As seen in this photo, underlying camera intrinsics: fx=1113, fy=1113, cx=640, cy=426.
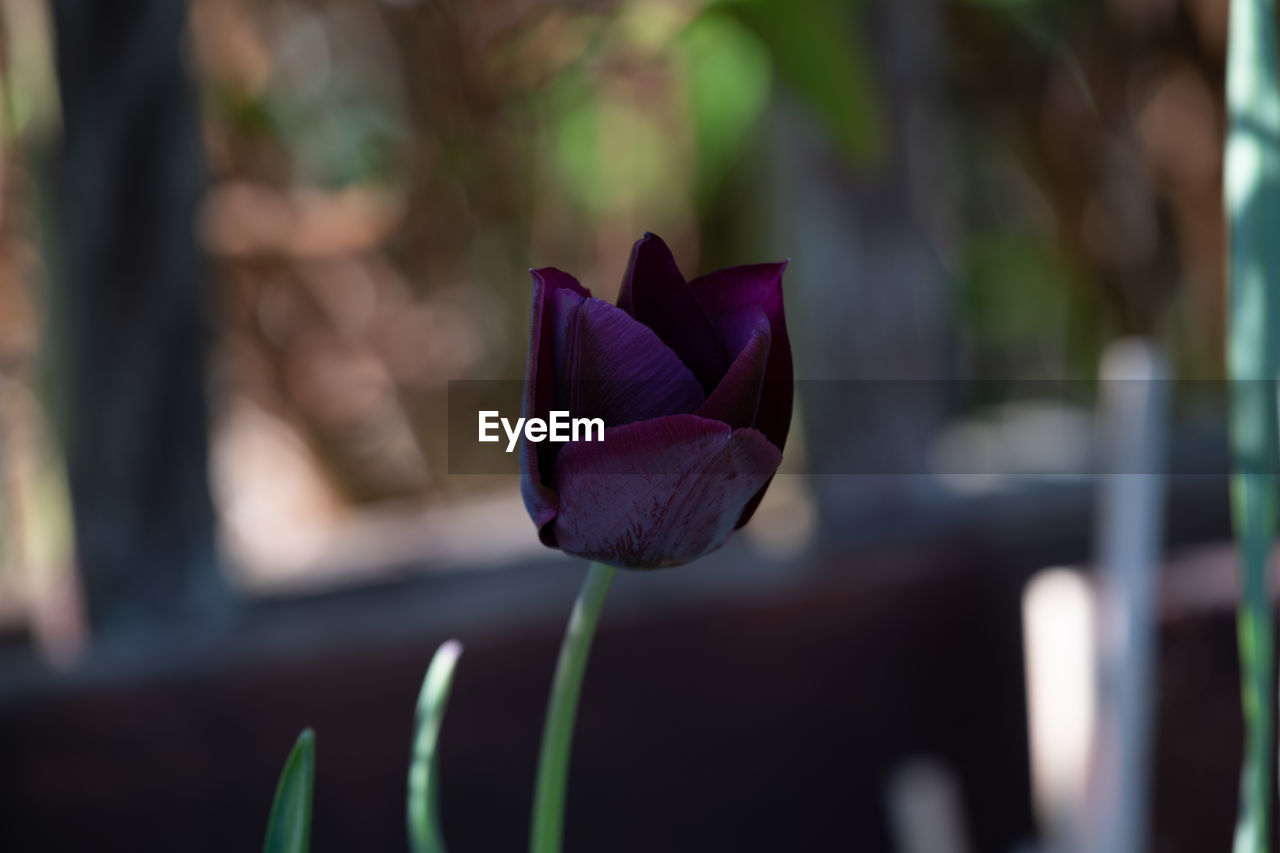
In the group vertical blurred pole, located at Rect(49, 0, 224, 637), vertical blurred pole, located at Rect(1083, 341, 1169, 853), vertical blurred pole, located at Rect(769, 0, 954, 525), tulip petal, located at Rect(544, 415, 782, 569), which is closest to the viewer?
tulip petal, located at Rect(544, 415, 782, 569)

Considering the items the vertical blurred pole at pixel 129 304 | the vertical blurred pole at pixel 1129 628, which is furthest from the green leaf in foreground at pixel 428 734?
Result: the vertical blurred pole at pixel 129 304

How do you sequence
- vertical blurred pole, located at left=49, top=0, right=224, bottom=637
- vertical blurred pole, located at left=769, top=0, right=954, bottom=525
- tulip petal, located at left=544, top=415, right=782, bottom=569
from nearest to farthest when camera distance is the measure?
tulip petal, located at left=544, top=415, right=782, bottom=569, vertical blurred pole, located at left=49, top=0, right=224, bottom=637, vertical blurred pole, located at left=769, top=0, right=954, bottom=525

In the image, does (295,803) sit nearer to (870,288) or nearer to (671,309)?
(671,309)

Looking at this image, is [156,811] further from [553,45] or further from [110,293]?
[553,45]

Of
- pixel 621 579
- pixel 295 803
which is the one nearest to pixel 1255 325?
pixel 295 803

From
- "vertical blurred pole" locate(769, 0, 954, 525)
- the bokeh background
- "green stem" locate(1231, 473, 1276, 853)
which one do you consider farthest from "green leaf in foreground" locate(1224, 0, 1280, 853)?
"vertical blurred pole" locate(769, 0, 954, 525)

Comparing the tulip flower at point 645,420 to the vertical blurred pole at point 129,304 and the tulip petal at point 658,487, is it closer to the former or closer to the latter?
the tulip petal at point 658,487

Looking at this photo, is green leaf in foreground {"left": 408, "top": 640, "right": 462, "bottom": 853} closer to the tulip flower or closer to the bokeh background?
the tulip flower
